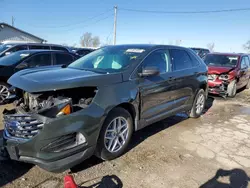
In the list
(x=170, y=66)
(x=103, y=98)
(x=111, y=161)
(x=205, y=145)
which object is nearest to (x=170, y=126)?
(x=205, y=145)

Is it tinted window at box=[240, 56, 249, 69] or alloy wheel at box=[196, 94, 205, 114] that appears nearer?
alloy wheel at box=[196, 94, 205, 114]

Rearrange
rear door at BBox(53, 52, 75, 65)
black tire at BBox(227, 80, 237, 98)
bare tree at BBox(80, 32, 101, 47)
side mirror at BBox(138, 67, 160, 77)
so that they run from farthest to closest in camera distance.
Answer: bare tree at BBox(80, 32, 101, 47), black tire at BBox(227, 80, 237, 98), rear door at BBox(53, 52, 75, 65), side mirror at BBox(138, 67, 160, 77)

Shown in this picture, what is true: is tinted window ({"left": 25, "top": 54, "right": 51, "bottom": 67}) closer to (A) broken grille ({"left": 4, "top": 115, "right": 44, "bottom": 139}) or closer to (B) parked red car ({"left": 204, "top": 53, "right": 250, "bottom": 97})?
(A) broken grille ({"left": 4, "top": 115, "right": 44, "bottom": 139})

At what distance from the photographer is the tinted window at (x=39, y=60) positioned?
6586 millimetres

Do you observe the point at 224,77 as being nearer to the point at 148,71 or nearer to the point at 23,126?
the point at 148,71

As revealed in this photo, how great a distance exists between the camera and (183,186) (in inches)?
111

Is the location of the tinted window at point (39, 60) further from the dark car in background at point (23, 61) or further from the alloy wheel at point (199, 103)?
the alloy wheel at point (199, 103)

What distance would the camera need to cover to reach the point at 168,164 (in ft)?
10.9

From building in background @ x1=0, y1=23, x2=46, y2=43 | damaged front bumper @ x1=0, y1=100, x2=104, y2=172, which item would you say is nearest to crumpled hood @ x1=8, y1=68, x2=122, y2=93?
damaged front bumper @ x1=0, y1=100, x2=104, y2=172

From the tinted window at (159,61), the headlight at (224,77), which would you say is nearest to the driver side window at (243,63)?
the headlight at (224,77)

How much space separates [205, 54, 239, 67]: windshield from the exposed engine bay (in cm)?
746

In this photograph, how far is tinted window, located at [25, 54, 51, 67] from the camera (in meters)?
6.59

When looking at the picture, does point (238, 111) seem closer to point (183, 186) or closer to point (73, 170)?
point (183, 186)

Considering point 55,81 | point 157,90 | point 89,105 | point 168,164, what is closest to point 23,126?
point 55,81
